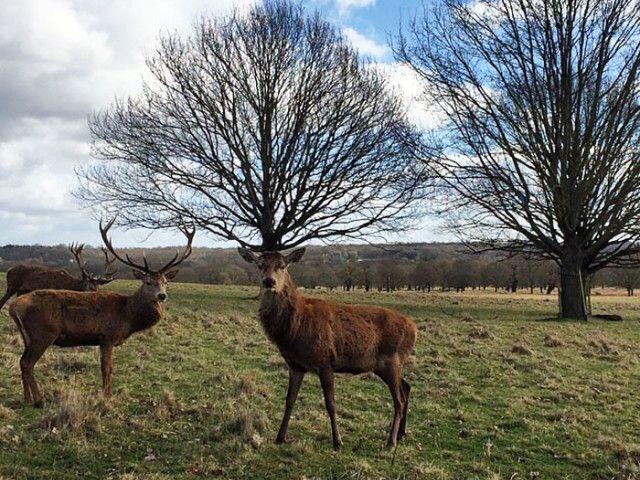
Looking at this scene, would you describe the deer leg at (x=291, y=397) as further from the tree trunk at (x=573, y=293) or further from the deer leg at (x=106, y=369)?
the tree trunk at (x=573, y=293)

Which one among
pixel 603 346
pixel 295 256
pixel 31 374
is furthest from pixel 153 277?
pixel 603 346

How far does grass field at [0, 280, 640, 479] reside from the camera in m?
6.25

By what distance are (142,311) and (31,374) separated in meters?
1.84

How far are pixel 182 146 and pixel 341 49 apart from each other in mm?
7959

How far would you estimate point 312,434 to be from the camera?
7273mm

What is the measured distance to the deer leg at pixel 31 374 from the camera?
7.75 meters

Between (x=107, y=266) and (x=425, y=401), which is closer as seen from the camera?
(x=425, y=401)

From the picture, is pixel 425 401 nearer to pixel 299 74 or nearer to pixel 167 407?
pixel 167 407

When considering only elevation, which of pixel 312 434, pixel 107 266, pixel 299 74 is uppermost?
pixel 299 74

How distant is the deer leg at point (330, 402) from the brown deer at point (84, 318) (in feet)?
10.4

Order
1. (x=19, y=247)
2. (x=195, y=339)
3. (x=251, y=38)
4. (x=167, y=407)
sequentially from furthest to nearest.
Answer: (x=19, y=247)
(x=251, y=38)
(x=195, y=339)
(x=167, y=407)

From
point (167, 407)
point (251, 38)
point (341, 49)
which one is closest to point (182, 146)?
point (251, 38)

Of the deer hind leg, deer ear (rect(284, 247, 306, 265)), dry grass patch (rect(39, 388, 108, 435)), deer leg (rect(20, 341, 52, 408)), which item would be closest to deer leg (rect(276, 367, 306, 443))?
the deer hind leg

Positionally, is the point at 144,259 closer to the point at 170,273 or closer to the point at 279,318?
the point at 170,273
